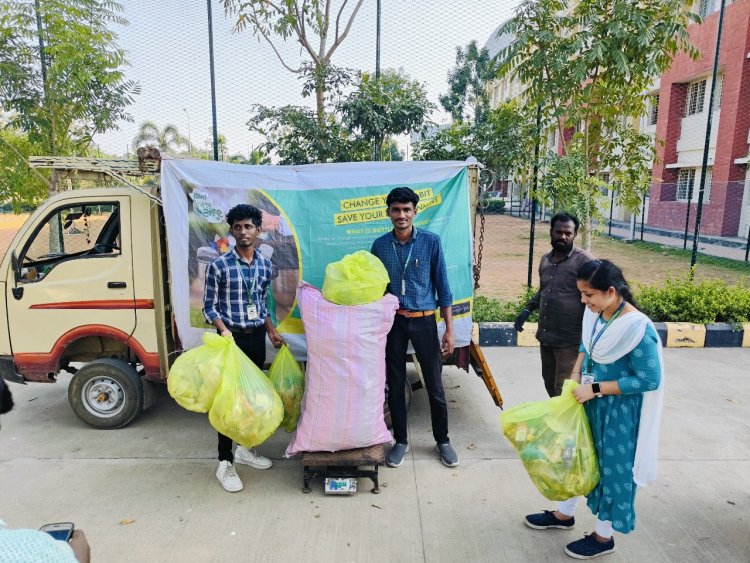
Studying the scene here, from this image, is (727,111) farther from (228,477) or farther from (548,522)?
(228,477)

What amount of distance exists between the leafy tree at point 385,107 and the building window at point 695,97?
1644 cm

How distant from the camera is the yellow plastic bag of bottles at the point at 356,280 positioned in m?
3.12

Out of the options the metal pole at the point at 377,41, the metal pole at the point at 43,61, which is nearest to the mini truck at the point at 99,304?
the metal pole at the point at 43,61

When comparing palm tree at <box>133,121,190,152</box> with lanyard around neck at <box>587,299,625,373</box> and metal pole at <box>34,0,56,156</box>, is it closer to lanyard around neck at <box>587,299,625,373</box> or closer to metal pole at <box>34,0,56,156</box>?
metal pole at <box>34,0,56,156</box>

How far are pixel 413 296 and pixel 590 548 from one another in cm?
167

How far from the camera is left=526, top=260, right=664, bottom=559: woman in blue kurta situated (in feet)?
7.61

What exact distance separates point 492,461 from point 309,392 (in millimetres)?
1391

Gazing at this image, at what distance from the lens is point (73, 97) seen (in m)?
6.60

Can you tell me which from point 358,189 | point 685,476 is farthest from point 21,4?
point 685,476

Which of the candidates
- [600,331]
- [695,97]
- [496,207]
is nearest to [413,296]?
[600,331]

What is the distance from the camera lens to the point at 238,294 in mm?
3391

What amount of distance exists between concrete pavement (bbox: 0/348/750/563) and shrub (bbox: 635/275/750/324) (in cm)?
209

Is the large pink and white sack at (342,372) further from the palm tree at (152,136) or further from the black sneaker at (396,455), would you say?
the palm tree at (152,136)

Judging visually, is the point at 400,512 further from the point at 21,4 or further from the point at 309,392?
the point at 21,4
